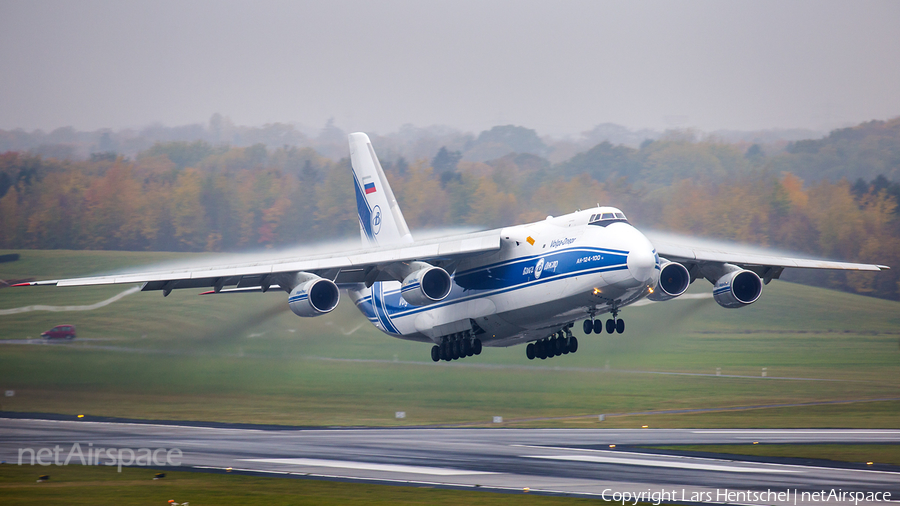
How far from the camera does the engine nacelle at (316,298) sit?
2491cm

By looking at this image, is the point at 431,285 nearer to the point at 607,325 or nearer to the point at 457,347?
the point at 457,347

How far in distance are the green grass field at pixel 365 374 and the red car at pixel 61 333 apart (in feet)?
2.64

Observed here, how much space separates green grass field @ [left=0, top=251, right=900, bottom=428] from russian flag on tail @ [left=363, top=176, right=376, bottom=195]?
183 inches

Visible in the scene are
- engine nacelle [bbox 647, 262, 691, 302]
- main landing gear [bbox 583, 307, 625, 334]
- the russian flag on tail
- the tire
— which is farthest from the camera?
the russian flag on tail

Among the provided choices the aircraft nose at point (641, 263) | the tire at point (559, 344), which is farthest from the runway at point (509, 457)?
the aircraft nose at point (641, 263)

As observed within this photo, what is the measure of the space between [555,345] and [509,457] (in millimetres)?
3805

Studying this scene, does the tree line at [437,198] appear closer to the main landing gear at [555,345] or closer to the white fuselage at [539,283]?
the main landing gear at [555,345]

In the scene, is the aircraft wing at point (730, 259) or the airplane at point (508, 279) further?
the aircraft wing at point (730, 259)

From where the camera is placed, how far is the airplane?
933 inches

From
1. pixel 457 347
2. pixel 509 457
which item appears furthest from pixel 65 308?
pixel 509 457

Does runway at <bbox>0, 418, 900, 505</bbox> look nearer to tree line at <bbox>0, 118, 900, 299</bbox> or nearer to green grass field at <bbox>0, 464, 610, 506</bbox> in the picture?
green grass field at <bbox>0, 464, 610, 506</bbox>

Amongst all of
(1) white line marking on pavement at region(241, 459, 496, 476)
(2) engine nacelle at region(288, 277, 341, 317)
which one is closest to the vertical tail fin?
(2) engine nacelle at region(288, 277, 341, 317)

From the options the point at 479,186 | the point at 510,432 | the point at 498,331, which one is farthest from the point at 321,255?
the point at 479,186

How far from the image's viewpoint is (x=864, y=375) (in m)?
50.9
